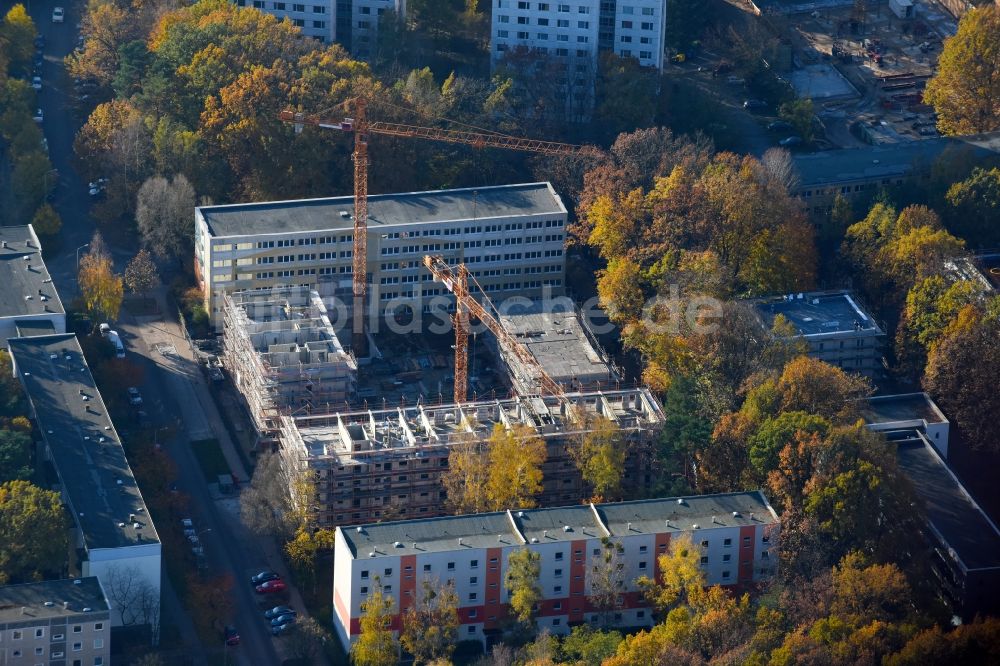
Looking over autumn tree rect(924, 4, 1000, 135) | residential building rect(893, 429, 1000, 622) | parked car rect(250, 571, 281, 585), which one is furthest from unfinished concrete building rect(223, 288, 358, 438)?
autumn tree rect(924, 4, 1000, 135)

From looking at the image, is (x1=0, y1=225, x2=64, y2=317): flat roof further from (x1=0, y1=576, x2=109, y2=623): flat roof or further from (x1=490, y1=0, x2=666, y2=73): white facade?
(x1=490, y1=0, x2=666, y2=73): white facade

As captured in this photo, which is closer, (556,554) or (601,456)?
(556,554)

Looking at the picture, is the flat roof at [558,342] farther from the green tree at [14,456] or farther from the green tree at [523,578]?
the green tree at [14,456]

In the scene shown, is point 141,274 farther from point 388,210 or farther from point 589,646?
point 589,646

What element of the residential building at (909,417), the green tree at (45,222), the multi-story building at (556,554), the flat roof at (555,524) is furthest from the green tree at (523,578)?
the green tree at (45,222)

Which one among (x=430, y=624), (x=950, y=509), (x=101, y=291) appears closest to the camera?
(x=430, y=624)

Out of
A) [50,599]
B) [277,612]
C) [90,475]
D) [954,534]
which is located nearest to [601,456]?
[954,534]

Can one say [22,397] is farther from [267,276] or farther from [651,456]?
[651,456]
